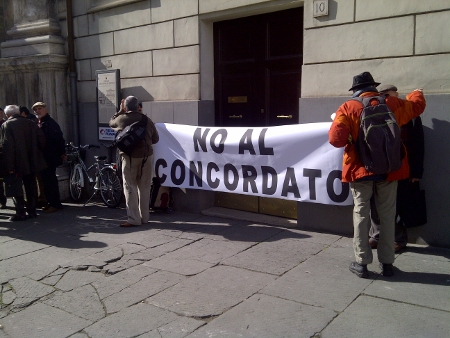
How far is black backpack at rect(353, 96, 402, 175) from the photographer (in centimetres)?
438

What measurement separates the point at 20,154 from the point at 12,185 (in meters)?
0.50

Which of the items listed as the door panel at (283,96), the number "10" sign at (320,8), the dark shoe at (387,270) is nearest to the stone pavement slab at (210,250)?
the dark shoe at (387,270)

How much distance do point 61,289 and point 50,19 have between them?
6.83 metres

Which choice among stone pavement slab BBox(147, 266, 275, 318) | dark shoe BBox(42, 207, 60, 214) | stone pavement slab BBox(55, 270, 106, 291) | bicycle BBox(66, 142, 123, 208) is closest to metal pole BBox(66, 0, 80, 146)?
bicycle BBox(66, 142, 123, 208)

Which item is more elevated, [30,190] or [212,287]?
[30,190]

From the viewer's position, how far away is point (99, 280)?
4922 mm

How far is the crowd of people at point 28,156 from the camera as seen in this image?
7.29m

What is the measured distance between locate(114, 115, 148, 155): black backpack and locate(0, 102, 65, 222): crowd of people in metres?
1.78

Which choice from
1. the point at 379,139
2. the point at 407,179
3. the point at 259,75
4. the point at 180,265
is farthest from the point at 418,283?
the point at 259,75

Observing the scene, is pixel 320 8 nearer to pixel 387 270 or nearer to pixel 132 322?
pixel 387 270

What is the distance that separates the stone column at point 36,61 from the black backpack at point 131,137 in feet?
11.8

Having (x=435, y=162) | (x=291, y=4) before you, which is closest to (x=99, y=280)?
(x=435, y=162)

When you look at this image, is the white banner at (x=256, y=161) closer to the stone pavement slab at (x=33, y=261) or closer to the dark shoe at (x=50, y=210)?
the dark shoe at (x=50, y=210)

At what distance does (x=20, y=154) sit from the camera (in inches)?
289
